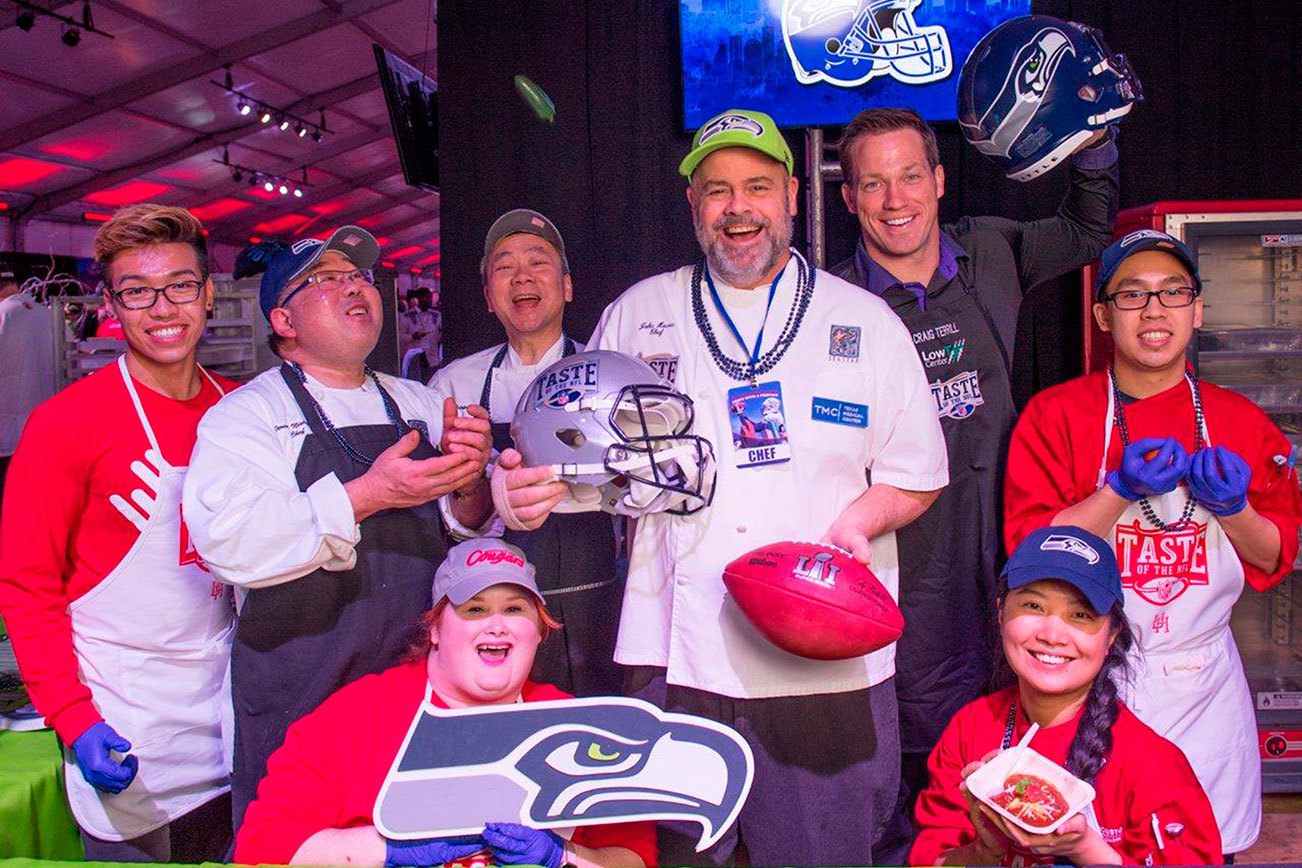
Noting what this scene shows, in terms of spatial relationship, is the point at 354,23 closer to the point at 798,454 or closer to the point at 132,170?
the point at 132,170

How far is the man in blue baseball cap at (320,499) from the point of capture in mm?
2209

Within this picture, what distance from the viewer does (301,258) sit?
252 centimetres

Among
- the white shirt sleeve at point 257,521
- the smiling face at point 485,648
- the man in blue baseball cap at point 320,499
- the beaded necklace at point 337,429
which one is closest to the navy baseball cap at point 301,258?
the man in blue baseball cap at point 320,499

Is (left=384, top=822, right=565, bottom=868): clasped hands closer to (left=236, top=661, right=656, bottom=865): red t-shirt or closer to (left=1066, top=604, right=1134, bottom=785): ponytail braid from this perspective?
(left=236, top=661, right=656, bottom=865): red t-shirt

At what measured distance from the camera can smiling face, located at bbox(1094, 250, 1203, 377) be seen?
98.9 inches

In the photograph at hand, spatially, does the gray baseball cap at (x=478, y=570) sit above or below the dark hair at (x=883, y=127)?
below

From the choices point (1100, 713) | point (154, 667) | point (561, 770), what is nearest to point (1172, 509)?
point (1100, 713)

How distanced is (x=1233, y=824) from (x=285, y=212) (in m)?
21.3

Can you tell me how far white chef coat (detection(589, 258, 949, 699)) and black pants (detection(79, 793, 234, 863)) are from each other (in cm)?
120

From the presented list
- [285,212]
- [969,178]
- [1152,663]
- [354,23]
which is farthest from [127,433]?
[285,212]

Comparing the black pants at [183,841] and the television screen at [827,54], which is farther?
the television screen at [827,54]

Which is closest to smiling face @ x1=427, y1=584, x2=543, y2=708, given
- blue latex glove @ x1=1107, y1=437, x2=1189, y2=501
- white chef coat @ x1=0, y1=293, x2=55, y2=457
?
blue latex glove @ x1=1107, y1=437, x2=1189, y2=501

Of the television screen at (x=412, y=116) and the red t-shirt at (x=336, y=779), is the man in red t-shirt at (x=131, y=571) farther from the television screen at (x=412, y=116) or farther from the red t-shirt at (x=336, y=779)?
the television screen at (x=412, y=116)

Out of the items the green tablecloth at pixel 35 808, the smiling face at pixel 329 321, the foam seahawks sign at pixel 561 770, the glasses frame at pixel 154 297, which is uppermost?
the glasses frame at pixel 154 297
